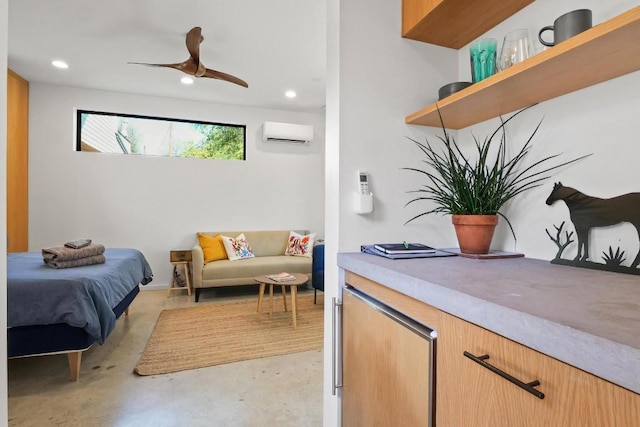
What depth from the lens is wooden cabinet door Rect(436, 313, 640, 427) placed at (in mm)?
456

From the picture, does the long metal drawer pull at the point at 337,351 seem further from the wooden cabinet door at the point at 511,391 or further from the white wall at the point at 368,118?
the wooden cabinet door at the point at 511,391

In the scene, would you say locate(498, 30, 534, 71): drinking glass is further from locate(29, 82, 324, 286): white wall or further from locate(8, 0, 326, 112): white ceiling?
locate(29, 82, 324, 286): white wall

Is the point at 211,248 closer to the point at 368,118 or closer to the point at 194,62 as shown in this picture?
the point at 194,62

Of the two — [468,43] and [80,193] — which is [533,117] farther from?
[80,193]

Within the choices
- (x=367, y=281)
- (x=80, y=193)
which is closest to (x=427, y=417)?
(x=367, y=281)

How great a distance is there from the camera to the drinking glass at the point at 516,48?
1074 millimetres

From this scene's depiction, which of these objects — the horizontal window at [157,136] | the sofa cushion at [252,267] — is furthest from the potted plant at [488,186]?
the horizontal window at [157,136]

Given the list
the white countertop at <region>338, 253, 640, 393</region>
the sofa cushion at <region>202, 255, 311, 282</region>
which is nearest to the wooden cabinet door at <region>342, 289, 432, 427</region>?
the white countertop at <region>338, 253, 640, 393</region>

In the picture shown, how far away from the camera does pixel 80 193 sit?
4238 mm

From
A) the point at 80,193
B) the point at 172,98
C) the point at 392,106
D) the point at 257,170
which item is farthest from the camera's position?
the point at 257,170

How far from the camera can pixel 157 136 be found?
182 inches

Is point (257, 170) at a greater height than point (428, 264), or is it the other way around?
point (257, 170)

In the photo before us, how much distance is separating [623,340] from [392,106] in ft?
3.95

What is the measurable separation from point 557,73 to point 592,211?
443 mm
